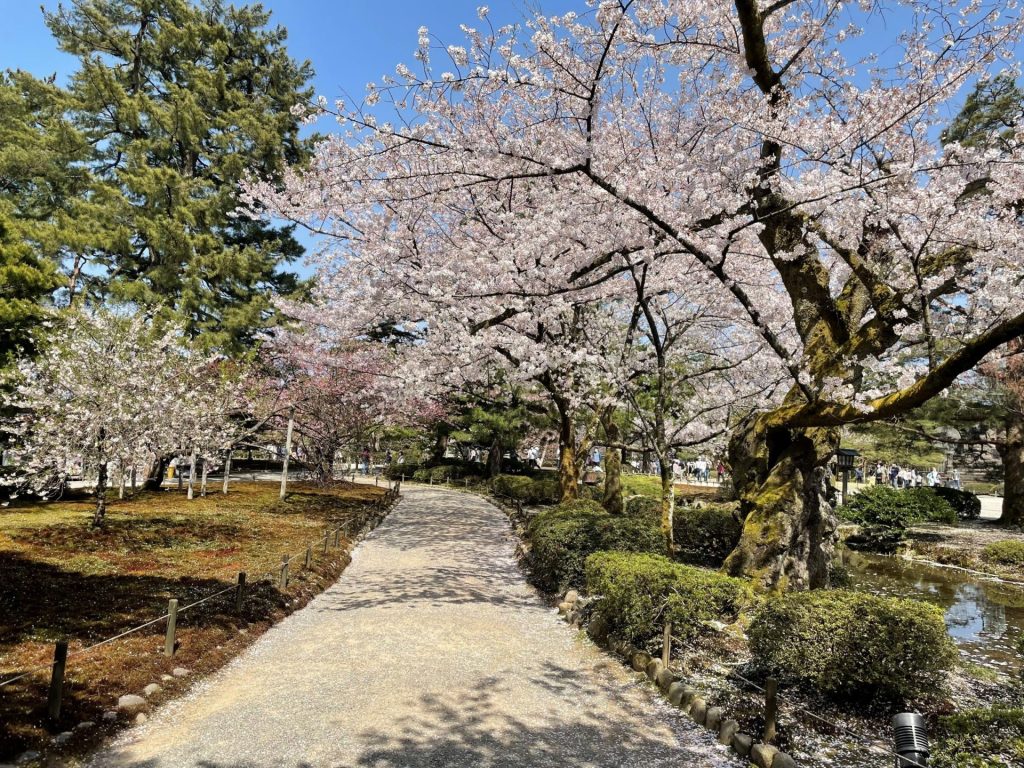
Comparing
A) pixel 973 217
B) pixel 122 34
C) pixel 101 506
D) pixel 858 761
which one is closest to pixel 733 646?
pixel 858 761

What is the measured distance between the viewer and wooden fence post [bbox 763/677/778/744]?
15.3 ft

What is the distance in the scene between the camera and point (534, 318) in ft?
36.9

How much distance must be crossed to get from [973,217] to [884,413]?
11.1 feet

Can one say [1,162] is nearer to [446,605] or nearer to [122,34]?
[122,34]

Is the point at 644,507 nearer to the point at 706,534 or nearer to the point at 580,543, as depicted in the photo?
the point at 706,534

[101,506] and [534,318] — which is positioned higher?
[534,318]

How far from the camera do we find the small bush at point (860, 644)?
5320 mm

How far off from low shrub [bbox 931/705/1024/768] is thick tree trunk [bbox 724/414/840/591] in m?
4.32

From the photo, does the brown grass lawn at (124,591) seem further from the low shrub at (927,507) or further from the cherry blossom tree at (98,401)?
the low shrub at (927,507)

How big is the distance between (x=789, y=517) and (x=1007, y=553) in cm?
1079

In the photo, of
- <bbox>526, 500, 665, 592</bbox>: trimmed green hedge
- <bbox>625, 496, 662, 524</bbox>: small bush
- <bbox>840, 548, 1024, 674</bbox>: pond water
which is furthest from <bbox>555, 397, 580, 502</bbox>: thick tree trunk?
<bbox>840, 548, 1024, 674</bbox>: pond water

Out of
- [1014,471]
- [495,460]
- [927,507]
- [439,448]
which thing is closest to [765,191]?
[927,507]

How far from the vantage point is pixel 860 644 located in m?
5.39

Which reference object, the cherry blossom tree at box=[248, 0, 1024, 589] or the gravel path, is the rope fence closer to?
the gravel path
